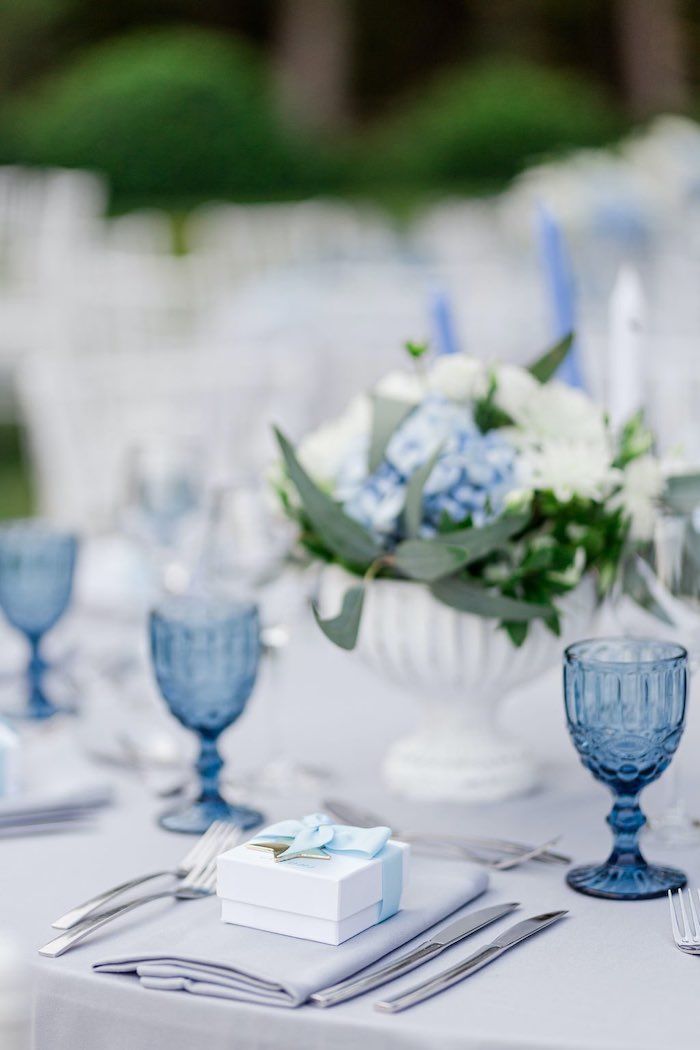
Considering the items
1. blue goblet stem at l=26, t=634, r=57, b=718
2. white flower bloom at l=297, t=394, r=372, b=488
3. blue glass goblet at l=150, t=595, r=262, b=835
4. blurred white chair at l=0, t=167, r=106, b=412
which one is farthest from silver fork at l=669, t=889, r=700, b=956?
blurred white chair at l=0, t=167, r=106, b=412

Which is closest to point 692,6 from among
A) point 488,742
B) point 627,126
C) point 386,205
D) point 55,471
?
point 627,126

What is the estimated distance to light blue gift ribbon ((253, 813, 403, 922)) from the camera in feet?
3.14

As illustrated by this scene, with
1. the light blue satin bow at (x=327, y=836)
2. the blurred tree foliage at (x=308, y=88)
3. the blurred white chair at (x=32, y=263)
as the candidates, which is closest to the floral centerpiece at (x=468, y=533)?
the light blue satin bow at (x=327, y=836)

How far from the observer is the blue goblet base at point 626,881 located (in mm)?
1046

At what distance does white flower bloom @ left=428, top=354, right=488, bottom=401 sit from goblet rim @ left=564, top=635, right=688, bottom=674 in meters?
0.24

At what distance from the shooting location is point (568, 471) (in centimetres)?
120

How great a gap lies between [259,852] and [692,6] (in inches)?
526

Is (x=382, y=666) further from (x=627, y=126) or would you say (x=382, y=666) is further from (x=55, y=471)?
(x=627, y=126)

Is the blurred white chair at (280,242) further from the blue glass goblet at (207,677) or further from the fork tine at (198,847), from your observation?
the fork tine at (198,847)

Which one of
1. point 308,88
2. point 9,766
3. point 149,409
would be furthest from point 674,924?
point 308,88

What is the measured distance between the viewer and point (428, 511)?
1228mm

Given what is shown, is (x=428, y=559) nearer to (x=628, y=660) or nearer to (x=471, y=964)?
(x=628, y=660)

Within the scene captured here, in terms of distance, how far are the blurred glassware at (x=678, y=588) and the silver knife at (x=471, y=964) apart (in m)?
0.21

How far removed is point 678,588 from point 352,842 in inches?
14.6
